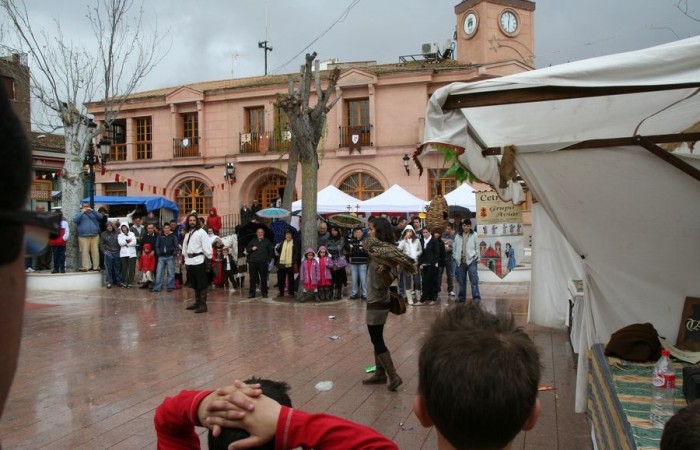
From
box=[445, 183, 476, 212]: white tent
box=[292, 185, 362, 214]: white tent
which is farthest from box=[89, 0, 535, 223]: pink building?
box=[292, 185, 362, 214]: white tent

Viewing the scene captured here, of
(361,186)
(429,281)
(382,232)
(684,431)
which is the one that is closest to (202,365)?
(382,232)

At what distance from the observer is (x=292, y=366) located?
22.5 ft

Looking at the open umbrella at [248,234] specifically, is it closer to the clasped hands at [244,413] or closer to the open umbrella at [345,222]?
the open umbrella at [345,222]

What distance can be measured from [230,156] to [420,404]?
27140mm

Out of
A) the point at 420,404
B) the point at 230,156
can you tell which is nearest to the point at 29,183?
the point at 420,404

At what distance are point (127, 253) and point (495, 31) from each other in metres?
19.5

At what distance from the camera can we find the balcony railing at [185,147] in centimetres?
2845

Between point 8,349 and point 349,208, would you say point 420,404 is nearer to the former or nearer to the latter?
point 8,349

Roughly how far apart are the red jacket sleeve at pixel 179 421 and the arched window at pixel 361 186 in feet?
80.6

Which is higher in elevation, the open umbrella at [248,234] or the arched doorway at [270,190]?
the arched doorway at [270,190]

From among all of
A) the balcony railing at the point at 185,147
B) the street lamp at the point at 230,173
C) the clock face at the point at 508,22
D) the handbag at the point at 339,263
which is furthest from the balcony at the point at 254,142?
the handbag at the point at 339,263

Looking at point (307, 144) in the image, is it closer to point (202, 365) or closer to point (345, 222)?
point (345, 222)

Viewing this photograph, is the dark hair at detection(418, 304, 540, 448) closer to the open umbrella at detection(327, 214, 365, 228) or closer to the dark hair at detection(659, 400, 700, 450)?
the dark hair at detection(659, 400, 700, 450)

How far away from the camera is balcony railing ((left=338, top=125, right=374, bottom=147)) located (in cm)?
2593
